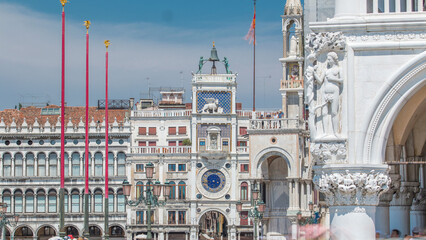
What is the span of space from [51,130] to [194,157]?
11.7 m

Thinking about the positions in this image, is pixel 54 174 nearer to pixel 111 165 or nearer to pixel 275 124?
pixel 111 165

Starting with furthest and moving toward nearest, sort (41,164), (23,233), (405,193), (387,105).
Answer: (23,233)
(41,164)
(405,193)
(387,105)

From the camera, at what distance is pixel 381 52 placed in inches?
567

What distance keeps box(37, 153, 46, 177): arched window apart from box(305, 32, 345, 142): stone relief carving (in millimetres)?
68314

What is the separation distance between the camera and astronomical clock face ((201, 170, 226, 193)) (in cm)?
8044

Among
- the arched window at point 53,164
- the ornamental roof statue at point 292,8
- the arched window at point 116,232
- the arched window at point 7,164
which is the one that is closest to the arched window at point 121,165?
the arched window at point 116,232

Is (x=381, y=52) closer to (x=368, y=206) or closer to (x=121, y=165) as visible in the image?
(x=368, y=206)

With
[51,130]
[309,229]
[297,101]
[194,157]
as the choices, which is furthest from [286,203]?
[309,229]

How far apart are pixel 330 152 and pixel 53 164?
68635 mm

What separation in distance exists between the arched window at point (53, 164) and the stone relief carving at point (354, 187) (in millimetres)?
68246

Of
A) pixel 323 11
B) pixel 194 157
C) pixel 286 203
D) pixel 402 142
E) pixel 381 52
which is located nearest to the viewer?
pixel 381 52

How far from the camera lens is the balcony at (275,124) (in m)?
58.6

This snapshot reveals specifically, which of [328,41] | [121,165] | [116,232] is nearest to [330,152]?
[328,41]

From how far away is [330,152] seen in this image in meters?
14.4
